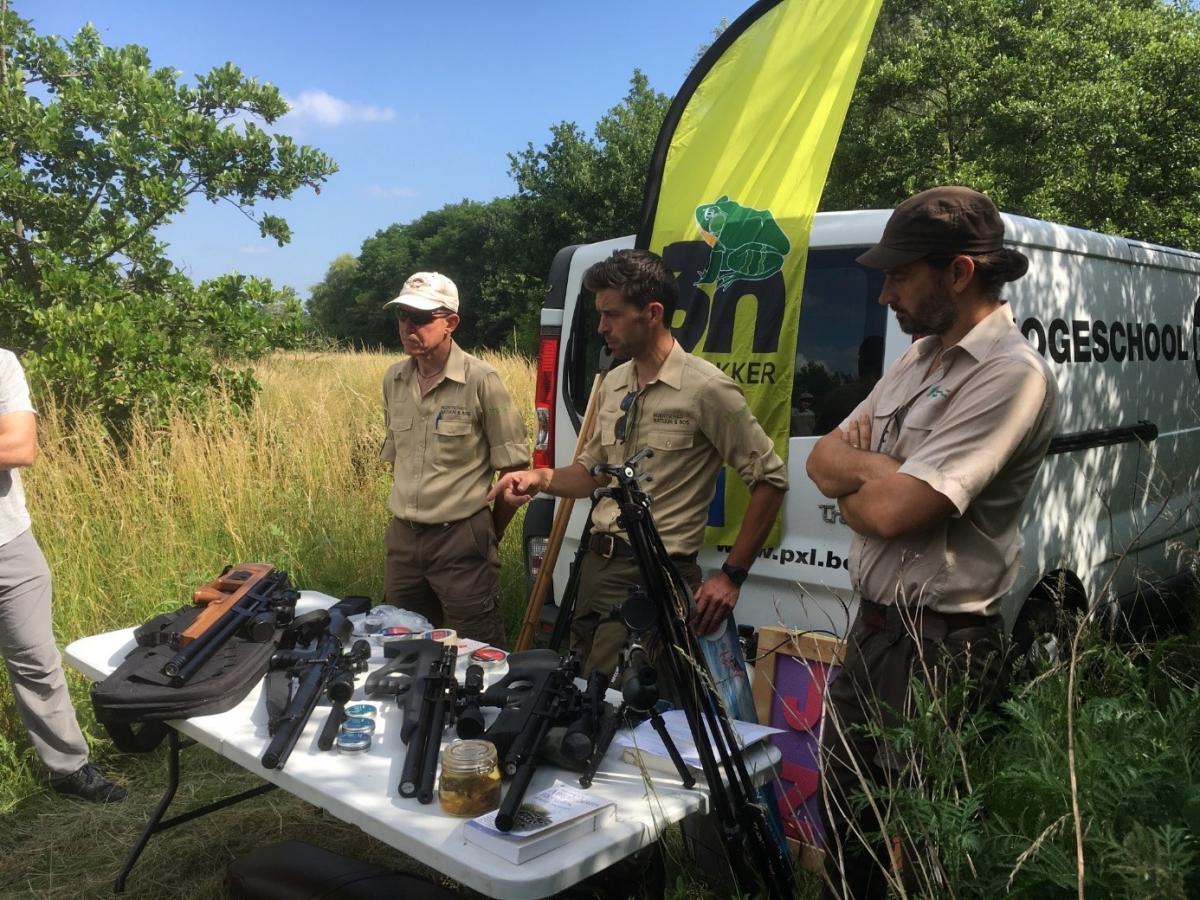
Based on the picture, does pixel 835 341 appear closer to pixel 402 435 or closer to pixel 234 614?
pixel 402 435

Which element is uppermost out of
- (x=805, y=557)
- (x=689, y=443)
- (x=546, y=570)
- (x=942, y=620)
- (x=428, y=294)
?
(x=428, y=294)

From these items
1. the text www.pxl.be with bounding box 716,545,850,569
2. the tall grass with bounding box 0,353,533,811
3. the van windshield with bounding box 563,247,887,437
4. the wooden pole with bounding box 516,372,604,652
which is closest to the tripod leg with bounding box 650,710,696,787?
the text www.pxl.be with bounding box 716,545,850,569

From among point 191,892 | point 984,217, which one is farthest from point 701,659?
point 191,892

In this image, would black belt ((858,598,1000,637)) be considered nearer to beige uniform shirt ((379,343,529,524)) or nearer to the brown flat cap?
the brown flat cap

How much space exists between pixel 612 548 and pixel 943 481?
4.43ft

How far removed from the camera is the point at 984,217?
2039 millimetres

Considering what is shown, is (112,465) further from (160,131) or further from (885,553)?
(885,553)

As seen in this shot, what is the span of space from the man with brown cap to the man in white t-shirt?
2.84 m

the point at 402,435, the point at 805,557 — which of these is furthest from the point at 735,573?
the point at 402,435

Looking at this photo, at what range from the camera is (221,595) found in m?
2.96

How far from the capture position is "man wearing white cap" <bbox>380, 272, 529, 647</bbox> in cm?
382

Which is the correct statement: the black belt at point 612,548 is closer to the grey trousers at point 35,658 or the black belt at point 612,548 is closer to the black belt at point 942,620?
the black belt at point 942,620

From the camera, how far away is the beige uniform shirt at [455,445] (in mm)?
3832

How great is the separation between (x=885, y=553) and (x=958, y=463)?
29 centimetres
